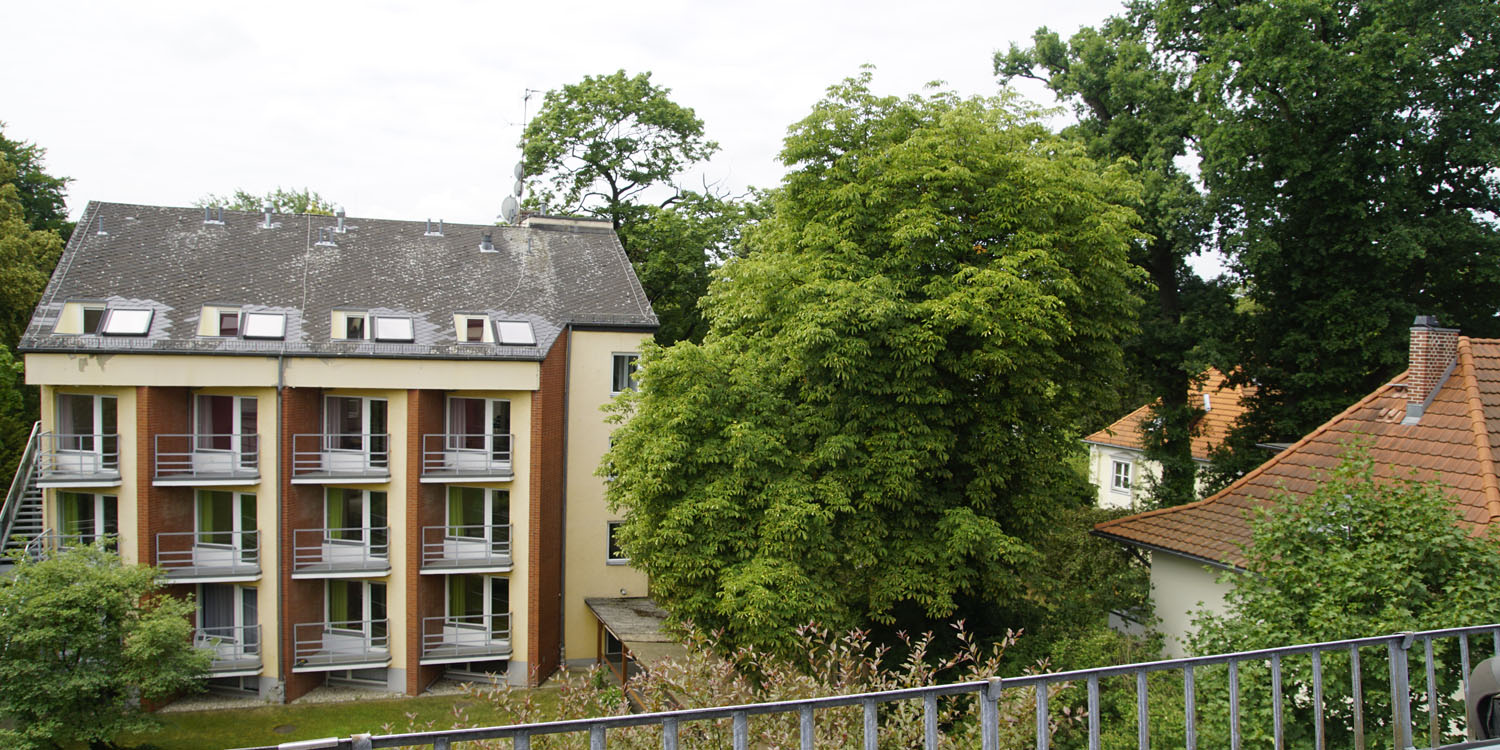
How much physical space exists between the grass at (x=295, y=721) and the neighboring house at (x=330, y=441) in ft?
2.30

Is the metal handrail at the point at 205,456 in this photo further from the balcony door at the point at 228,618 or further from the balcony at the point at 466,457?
the balcony at the point at 466,457

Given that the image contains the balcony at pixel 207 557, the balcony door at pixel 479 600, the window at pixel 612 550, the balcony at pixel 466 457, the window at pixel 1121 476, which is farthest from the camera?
the window at pixel 1121 476

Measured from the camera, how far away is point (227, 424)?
842 inches

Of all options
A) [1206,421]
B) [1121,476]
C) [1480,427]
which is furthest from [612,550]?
[1121,476]

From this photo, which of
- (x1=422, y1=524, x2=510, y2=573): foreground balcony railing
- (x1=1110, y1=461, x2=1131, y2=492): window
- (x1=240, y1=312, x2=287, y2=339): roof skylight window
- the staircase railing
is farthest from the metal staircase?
(x1=1110, y1=461, x2=1131, y2=492): window

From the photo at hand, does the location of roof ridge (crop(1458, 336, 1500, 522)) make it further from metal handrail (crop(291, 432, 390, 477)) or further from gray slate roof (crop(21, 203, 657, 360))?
metal handrail (crop(291, 432, 390, 477))

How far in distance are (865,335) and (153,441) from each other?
15657mm

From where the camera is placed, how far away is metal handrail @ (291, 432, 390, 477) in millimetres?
21156

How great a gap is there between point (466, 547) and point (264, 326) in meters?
6.69

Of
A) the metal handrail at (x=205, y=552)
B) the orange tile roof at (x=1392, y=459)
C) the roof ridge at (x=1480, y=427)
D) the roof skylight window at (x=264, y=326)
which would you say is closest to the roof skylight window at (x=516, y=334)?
the roof skylight window at (x=264, y=326)

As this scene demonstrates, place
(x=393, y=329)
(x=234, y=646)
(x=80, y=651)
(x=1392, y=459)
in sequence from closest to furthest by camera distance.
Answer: (x=1392, y=459) < (x=80, y=651) < (x=234, y=646) < (x=393, y=329)

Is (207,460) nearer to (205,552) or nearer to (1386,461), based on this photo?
(205,552)

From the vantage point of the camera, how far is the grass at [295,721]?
18.9 metres

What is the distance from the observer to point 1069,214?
16.2m
